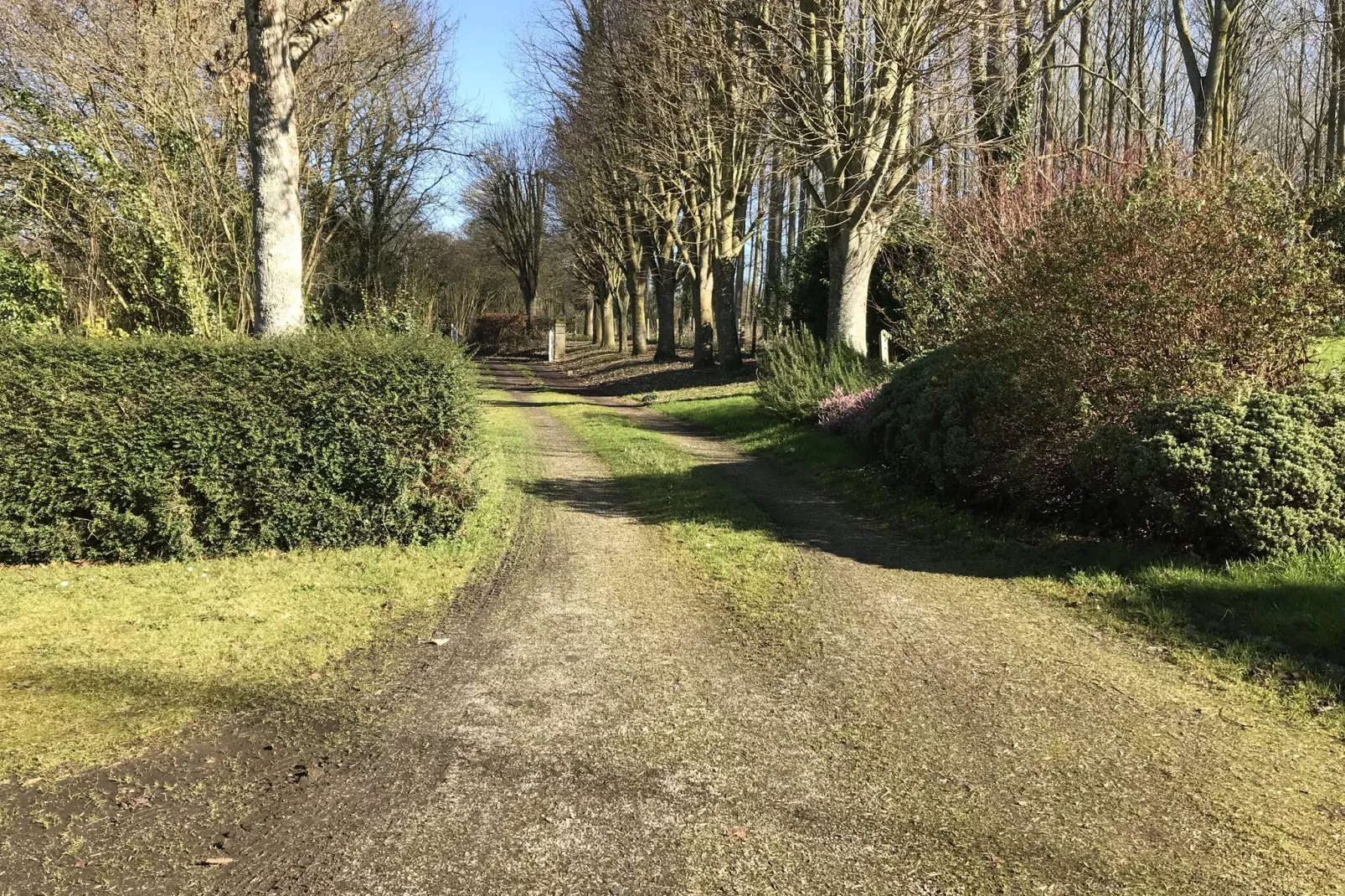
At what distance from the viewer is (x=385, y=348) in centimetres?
690

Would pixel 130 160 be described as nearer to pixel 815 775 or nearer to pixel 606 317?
pixel 815 775

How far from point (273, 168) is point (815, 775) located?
26.5 ft

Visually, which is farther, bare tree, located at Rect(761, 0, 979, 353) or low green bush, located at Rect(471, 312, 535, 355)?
low green bush, located at Rect(471, 312, 535, 355)

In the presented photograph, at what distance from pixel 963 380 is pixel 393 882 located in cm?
689

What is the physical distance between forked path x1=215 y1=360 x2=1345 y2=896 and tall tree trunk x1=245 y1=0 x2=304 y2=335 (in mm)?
5162

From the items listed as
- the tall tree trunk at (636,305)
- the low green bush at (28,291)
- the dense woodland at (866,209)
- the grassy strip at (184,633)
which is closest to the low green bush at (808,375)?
the dense woodland at (866,209)

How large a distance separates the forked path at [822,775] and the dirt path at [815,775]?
0.01 meters

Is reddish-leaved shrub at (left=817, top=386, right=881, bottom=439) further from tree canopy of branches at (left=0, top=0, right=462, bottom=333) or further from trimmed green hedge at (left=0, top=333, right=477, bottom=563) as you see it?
tree canopy of branches at (left=0, top=0, right=462, bottom=333)

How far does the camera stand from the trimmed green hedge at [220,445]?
6.18 meters

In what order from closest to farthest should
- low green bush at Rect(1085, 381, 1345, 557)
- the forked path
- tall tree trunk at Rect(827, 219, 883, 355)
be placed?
1. the forked path
2. low green bush at Rect(1085, 381, 1345, 557)
3. tall tree trunk at Rect(827, 219, 883, 355)

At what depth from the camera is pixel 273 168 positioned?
834 centimetres

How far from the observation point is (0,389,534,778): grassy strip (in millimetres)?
3775

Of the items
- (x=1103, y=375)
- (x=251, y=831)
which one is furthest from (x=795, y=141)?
(x=251, y=831)

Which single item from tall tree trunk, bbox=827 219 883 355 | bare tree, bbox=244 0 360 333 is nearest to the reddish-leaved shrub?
tall tree trunk, bbox=827 219 883 355
